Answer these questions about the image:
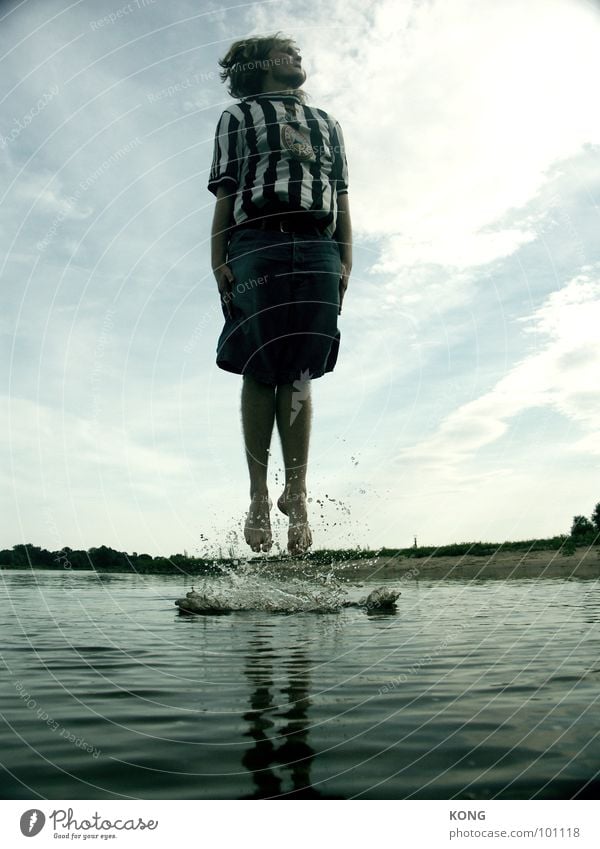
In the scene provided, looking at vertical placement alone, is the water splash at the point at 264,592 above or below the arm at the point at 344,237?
below

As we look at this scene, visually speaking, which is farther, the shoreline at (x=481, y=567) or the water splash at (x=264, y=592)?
the shoreline at (x=481, y=567)

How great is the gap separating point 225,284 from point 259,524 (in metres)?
1.34

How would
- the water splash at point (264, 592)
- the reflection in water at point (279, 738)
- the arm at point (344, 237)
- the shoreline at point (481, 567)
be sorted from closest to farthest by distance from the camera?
the reflection in water at point (279, 738) < the arm at point (344, 237) < the water splash at point (264, 592) < the shoreline at point (481, 567)

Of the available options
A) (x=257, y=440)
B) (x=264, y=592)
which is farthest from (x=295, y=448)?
(x=264, y=592)

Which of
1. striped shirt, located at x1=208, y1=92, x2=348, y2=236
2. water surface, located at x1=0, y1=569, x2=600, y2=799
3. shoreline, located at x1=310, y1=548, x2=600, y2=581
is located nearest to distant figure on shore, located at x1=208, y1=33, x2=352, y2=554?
striped shirt, located at x1=208, y1=92, x2=348, y2=236

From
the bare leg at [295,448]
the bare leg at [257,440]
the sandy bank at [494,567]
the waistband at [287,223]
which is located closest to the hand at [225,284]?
the waistband at [287,223]

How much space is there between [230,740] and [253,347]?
205 centimetres

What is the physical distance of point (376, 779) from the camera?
6.08ft

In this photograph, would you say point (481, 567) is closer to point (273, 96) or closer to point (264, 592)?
point (264, 592)

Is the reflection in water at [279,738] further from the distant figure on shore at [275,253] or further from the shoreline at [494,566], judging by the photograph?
the shoreline at [494,566]

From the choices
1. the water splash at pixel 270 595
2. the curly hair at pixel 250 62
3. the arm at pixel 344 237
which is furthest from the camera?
the water splash at pixel 270 595

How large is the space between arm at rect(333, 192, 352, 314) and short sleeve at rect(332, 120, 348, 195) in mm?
67

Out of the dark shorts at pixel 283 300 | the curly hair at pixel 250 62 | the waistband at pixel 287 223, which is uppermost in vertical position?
the curly hair at pixel 250 62

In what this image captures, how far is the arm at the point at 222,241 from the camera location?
3637 mm
